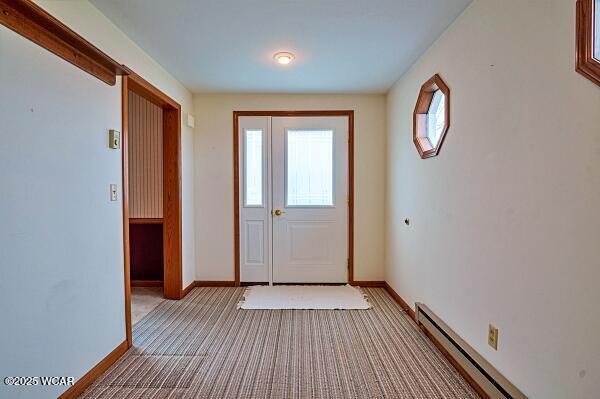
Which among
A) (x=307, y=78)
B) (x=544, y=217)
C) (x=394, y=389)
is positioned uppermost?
(x=307, y=78)

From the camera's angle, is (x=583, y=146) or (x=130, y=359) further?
(x=130, y=359)

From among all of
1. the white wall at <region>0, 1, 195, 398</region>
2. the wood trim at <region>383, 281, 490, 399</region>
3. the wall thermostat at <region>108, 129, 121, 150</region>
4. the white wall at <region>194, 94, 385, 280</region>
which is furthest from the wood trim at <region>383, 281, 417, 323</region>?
the wall thermostat at <region>108, 129, 121, 150</region>

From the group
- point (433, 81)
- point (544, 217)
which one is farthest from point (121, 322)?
point (433, 81)

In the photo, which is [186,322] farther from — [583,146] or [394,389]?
[583,146]

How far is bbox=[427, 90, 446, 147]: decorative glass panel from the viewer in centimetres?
253

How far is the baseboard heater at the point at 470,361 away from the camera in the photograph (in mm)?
1499

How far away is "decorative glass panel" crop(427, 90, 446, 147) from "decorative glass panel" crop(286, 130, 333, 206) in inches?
49.1

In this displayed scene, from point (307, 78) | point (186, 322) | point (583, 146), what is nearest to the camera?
point (583, 146)

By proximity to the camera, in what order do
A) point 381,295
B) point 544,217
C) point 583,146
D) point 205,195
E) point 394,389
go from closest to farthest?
point 583,146 → point 544,217 → point 394,389 → point 381,295 → point 205,195

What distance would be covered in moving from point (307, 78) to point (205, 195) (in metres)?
1.81

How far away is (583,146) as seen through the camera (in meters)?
1.13

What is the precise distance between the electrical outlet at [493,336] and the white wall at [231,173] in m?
2.02

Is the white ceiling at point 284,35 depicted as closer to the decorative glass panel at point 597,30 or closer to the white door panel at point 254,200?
the white door panel at point 254,200

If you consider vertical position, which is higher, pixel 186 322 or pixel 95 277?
pixel 95 277
